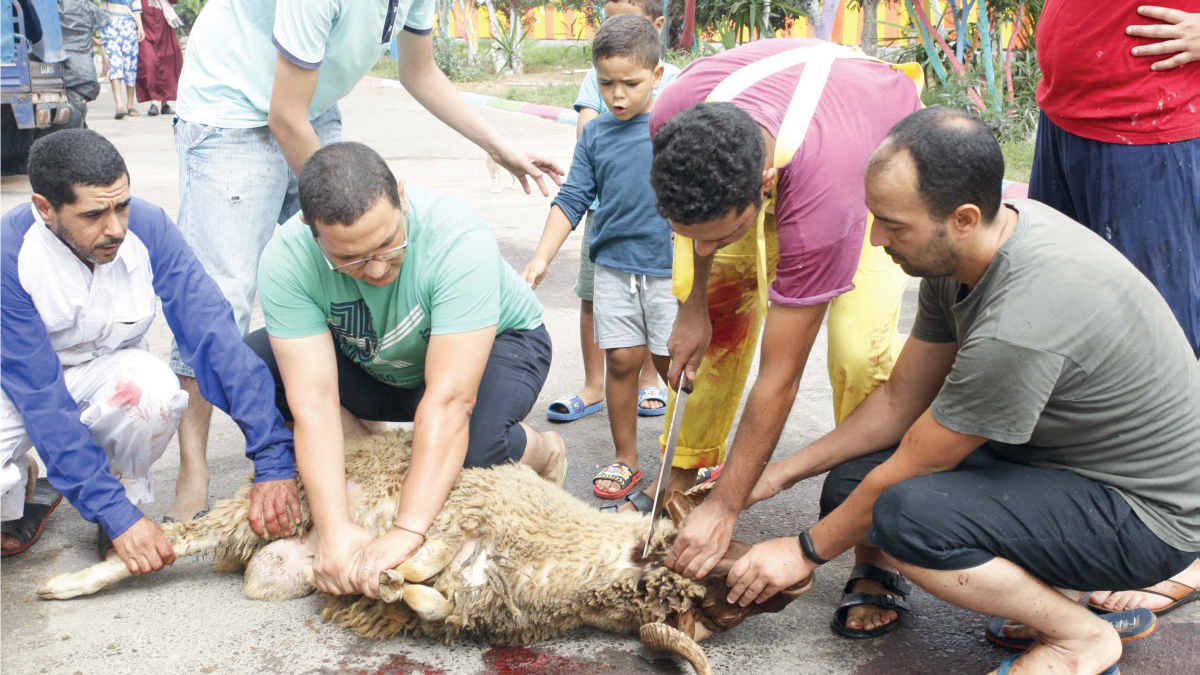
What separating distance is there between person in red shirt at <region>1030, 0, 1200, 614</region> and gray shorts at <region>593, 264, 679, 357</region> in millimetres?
1645

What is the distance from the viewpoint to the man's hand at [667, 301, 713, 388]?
11.1 ft

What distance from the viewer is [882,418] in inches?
120

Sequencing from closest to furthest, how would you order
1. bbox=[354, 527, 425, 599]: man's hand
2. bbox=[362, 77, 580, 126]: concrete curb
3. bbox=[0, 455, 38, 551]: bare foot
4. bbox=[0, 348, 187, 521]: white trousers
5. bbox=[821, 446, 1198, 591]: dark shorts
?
bbox=[821, 446, 1198, 591]: dark shorts < bbox=[354, 527, 425, 599]: man's hand < bbox=[0, 348, 187, 521]: white trousers < bbox=[0, 455, 38, 551]: bare foot < bbox=[362, 77, 580, 126]: concrete curb

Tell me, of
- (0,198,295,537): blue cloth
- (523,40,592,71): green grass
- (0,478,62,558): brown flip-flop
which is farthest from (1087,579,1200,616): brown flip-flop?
(523,40,592,71): green grass

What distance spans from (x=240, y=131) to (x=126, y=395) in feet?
3.50

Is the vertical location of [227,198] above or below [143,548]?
above

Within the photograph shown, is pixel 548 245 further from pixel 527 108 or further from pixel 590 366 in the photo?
pixel 527 108

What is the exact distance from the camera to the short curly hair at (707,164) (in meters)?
2.58

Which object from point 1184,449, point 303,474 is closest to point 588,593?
point 303,474

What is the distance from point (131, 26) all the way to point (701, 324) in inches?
565

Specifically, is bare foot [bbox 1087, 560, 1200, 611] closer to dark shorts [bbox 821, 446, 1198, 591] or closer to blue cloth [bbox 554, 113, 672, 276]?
dark shorts [bbox 821, 446, 1198, 591]

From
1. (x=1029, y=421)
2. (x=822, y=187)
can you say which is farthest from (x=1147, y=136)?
(x=1029, y=421)

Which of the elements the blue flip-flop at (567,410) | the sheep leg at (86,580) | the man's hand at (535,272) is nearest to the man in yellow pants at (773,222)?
the man's hand at (535,272)

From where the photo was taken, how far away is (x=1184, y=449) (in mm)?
2516
